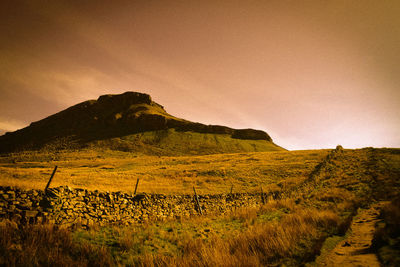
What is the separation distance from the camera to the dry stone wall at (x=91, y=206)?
20.7ft

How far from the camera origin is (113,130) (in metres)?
103

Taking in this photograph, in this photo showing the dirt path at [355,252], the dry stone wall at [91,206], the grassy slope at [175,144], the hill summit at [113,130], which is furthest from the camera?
the hill summit at [113,130]

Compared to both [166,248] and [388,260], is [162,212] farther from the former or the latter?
[388,260]

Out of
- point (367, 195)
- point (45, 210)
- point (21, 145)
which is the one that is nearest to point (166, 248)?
point (45, 210)

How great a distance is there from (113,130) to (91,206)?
347ft

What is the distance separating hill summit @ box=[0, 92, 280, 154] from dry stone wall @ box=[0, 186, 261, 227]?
72936 millimetres

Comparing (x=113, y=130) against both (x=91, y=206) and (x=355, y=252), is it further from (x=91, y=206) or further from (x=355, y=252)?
(x=355, y=252)

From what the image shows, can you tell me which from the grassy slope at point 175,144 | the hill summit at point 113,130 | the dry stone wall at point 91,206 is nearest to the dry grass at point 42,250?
the dry stone wall at point 91,206

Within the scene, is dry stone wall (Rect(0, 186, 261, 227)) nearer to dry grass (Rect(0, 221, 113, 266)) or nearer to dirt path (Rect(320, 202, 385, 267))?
dry grass (Rect(0, 221, 113, 266))

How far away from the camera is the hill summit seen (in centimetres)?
8823

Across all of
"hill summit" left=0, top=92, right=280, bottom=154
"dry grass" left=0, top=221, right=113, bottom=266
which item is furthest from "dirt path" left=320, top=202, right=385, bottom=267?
"hill summit" left=0, top=92, right=280, bottom=154

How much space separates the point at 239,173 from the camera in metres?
29.9

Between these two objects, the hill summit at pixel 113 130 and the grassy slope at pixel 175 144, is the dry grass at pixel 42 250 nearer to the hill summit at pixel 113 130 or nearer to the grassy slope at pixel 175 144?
the grassy slope at pixel 175 144

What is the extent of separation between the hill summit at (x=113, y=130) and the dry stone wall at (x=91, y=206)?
72.9m
